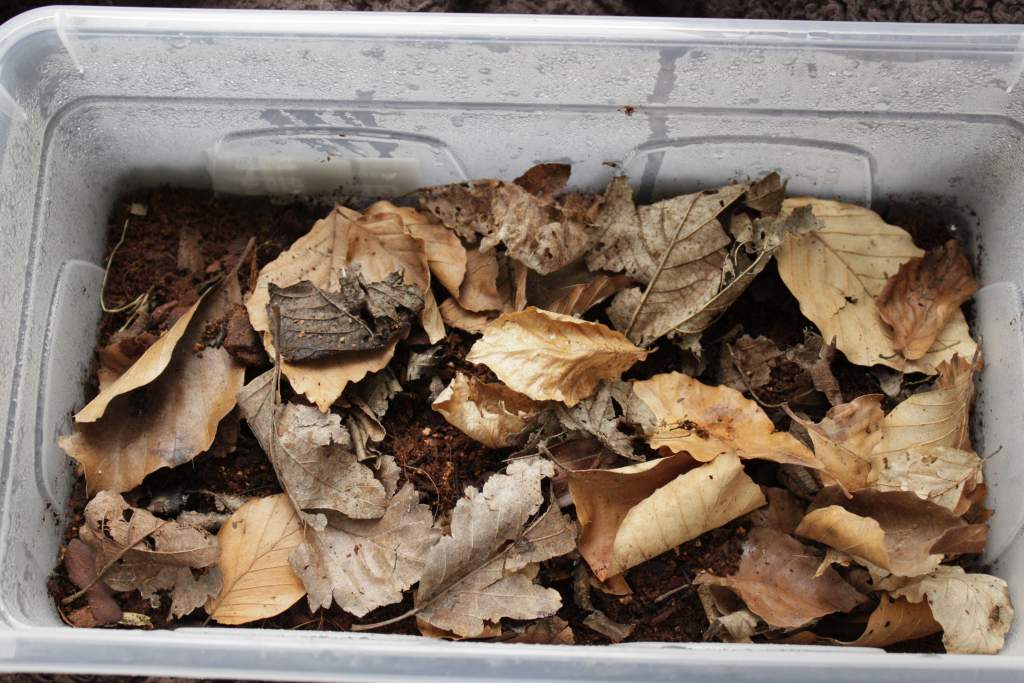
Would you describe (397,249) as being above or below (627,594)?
above

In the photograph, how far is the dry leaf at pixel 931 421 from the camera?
1.12 m

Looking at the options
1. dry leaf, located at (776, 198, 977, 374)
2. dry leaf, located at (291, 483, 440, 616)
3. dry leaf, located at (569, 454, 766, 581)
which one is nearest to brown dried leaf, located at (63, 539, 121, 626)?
dry leaf, located at (291, 483, 440, 616)

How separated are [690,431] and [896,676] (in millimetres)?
328

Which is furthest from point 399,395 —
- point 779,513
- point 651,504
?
point 779,513

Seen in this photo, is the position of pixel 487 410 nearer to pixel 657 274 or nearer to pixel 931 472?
pixel 657 274

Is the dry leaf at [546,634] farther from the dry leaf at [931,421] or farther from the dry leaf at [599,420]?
the dry leaf at [931,421]

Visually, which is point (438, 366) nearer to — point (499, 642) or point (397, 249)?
point (397, 249)

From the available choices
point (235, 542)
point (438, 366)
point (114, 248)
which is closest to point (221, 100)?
point (114, 248)

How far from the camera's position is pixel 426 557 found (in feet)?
3.45

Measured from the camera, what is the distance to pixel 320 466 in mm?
1085

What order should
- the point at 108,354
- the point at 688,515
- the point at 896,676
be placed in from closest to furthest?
the point at 896,676
the point at 688,515
the point at 108,354

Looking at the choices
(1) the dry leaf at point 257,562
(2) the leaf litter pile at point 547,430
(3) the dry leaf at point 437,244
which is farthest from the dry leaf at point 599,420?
(1) the dry leaf at point 257,562

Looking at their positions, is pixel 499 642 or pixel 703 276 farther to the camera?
pixel 703 276

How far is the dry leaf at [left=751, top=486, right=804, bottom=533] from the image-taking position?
1.10 meters
